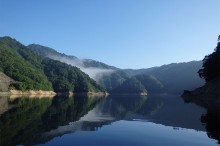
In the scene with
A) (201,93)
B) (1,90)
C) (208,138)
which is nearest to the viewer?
(208,138)

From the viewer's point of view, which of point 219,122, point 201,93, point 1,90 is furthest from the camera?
point 1,90

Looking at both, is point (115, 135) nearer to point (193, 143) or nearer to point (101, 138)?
point (101, 138)

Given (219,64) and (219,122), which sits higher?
(219,64)

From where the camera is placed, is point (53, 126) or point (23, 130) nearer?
point (23, 130)

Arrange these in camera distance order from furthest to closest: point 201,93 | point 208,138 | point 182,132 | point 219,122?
point 201,93, point 219,122, point 182,132, point 208,138

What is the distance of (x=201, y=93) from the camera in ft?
484

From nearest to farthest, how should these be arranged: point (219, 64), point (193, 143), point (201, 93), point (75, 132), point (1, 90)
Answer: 1. point (193, 143)
2. point (75, 132)
3. point (219, 64)
4. point (201, 93)
5. point (1, 90)

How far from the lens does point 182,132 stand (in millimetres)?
43156

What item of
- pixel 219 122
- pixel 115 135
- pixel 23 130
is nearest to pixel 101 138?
pixel 115 135

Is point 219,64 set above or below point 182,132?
above

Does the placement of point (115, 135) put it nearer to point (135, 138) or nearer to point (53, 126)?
point (135, 138)

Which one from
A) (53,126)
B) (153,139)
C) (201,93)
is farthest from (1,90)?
(153,139)

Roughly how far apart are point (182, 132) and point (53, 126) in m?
17.1

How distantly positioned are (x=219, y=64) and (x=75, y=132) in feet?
357
